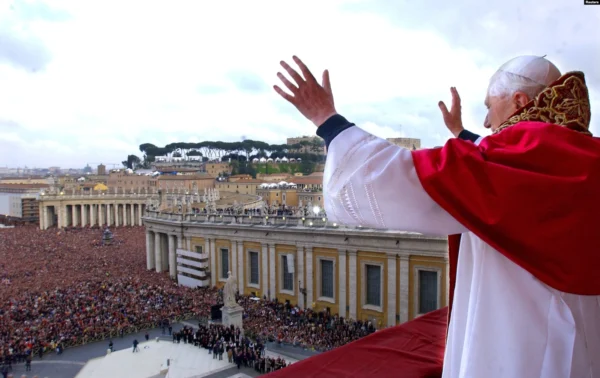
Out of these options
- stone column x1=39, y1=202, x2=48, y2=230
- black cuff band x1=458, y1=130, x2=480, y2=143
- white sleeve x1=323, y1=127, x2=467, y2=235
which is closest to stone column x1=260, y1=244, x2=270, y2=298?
black cuff band x1=458, y1=130, x2=480, y2=143

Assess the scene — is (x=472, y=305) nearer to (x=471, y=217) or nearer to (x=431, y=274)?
(x=471, y=217)

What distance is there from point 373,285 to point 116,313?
40.4 feet

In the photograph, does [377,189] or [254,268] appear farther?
[254,268]

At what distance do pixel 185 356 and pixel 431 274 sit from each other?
10229 mm

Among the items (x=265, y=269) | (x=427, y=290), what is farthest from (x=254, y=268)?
(x=427, y=290)

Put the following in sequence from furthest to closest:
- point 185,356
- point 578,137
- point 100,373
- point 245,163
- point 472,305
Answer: point 245,163
point 185,356
point 100,373
point 472,305
point 578,137

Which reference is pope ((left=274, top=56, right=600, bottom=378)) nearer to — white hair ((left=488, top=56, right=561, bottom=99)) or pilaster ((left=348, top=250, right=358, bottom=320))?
white hair ((left=488, top=56, right=561, bottom=99))

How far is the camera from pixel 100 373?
14656mm

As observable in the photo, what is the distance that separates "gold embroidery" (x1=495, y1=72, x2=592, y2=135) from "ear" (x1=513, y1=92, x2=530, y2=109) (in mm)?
124

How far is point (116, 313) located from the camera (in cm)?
2164

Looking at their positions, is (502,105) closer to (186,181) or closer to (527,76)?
(527,76)

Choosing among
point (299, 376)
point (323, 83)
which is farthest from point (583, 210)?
point (299, 376)

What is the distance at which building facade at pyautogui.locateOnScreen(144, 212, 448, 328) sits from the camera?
62.6ft

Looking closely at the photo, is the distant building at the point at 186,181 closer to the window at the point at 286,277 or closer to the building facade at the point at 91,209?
the building facade at the point at 91,209
